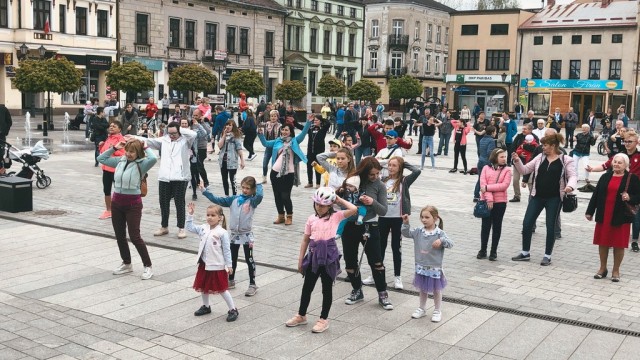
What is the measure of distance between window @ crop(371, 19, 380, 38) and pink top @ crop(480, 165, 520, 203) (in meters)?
64.6

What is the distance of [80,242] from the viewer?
10.7 m

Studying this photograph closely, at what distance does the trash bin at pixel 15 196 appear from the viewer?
12.9 m

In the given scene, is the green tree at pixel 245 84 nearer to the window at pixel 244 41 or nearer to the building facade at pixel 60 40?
the building facade at pixel 60 40

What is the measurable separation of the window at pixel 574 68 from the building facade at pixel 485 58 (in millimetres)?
4691

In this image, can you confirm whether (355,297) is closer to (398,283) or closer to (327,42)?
(398,283)

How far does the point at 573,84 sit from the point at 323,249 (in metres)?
55.6

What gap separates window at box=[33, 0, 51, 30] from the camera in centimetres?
4247

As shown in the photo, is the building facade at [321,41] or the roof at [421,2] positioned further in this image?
the roof at [421,2]

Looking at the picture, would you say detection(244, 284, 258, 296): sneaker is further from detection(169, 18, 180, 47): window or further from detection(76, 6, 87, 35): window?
detection(169, 18, 180, 47): window

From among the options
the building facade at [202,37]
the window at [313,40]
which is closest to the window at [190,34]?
the building facade at [202,37]

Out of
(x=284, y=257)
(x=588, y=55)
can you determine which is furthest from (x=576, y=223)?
(x=588, y=55)

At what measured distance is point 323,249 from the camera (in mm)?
6820

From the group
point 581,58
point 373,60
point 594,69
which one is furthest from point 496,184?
point 373,60

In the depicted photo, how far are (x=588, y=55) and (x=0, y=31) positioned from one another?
4390 cm
